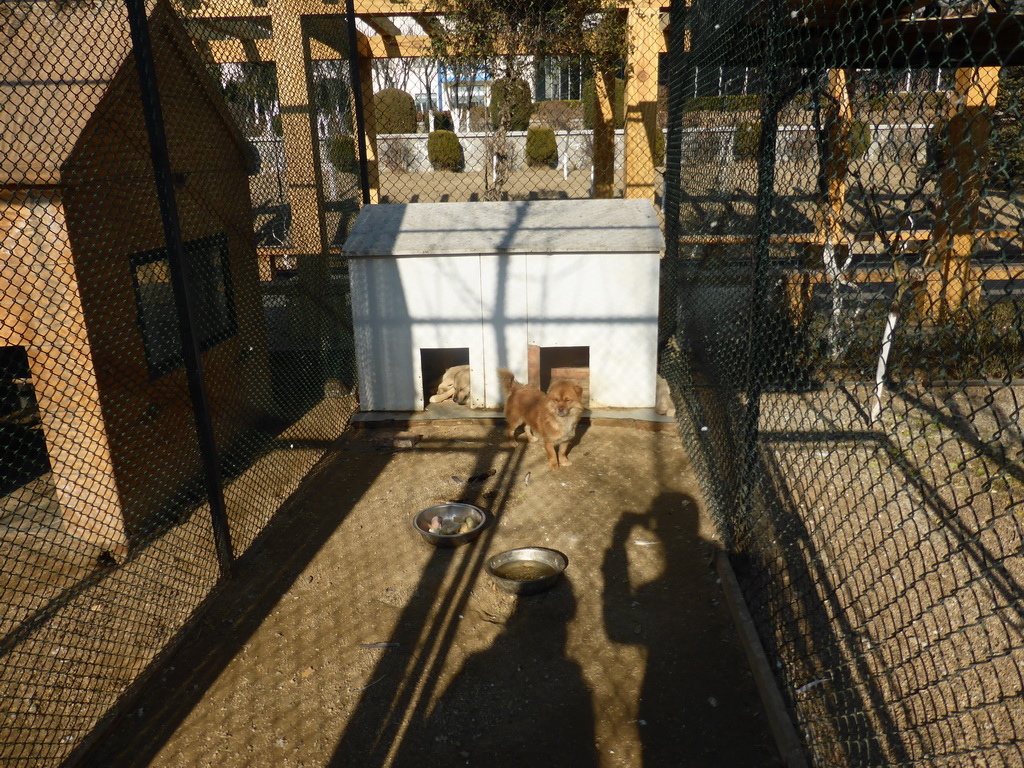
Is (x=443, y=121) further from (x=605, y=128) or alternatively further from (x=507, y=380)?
(x=507, y=380)

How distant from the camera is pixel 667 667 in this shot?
330 cm

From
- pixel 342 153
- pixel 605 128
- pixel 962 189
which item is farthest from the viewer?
pixel 342 153

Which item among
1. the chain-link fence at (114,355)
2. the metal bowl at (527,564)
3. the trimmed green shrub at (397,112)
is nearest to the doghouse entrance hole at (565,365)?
the chain-link fence at (114,355)

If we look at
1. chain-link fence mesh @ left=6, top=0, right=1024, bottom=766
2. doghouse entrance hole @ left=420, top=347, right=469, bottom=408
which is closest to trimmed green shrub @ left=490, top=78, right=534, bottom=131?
chain-link fence mesh @ left=6, top=0, right=1024, bottom=766

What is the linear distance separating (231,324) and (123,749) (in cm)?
Result: 357

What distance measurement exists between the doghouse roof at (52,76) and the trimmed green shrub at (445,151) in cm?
1382

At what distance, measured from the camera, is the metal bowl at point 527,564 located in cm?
392

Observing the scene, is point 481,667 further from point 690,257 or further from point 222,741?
point 690,257

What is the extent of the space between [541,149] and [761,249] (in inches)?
631

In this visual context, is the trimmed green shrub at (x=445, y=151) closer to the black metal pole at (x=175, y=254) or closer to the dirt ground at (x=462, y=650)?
the dirt ground at (x=462, y=650)

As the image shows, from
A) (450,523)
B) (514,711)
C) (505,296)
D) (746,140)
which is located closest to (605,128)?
(505,296)

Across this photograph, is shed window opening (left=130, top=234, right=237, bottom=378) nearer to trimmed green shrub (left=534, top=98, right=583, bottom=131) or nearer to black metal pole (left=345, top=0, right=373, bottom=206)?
black metal pole (left=345, top=0, right=373, bottom=206)

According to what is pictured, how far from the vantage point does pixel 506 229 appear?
6.01 m

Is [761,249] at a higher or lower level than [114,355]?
higher
